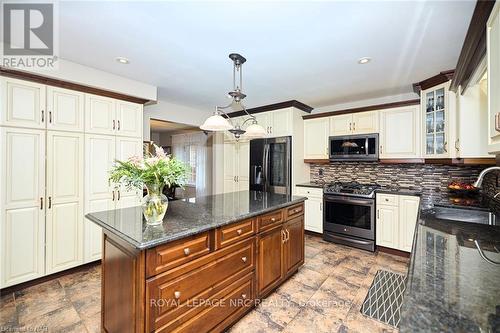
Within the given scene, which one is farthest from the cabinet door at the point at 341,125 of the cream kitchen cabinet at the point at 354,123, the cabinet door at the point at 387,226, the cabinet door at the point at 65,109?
the cabinet door at the point at 65,109

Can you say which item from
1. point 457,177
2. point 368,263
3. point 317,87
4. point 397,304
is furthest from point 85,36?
point 457,177

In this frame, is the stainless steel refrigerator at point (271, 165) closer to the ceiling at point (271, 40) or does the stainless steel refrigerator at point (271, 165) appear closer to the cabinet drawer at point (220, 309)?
the ceiling at point (271, 40)

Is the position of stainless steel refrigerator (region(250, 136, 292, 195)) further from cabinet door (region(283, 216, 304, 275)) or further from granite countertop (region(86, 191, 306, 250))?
granite countertop (region(86, 191, 306, 250))

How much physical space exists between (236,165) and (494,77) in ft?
13.5

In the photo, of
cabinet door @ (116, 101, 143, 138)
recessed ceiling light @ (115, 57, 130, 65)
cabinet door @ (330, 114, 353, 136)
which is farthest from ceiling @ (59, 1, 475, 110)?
cabinet door @ (330, 114, 353, 136)

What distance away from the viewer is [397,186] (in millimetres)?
3756

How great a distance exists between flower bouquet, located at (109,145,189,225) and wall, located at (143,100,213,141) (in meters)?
2.80

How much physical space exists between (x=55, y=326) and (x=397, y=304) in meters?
3.02

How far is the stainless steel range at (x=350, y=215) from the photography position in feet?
11.3

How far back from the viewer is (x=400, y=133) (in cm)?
346

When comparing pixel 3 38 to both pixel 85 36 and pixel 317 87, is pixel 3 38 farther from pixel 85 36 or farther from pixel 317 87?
pixel 317 87

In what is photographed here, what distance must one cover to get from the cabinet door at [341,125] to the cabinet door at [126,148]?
3.23 m

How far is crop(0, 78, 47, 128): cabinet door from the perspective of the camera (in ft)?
7.34

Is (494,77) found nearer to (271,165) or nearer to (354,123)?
(354,123)
